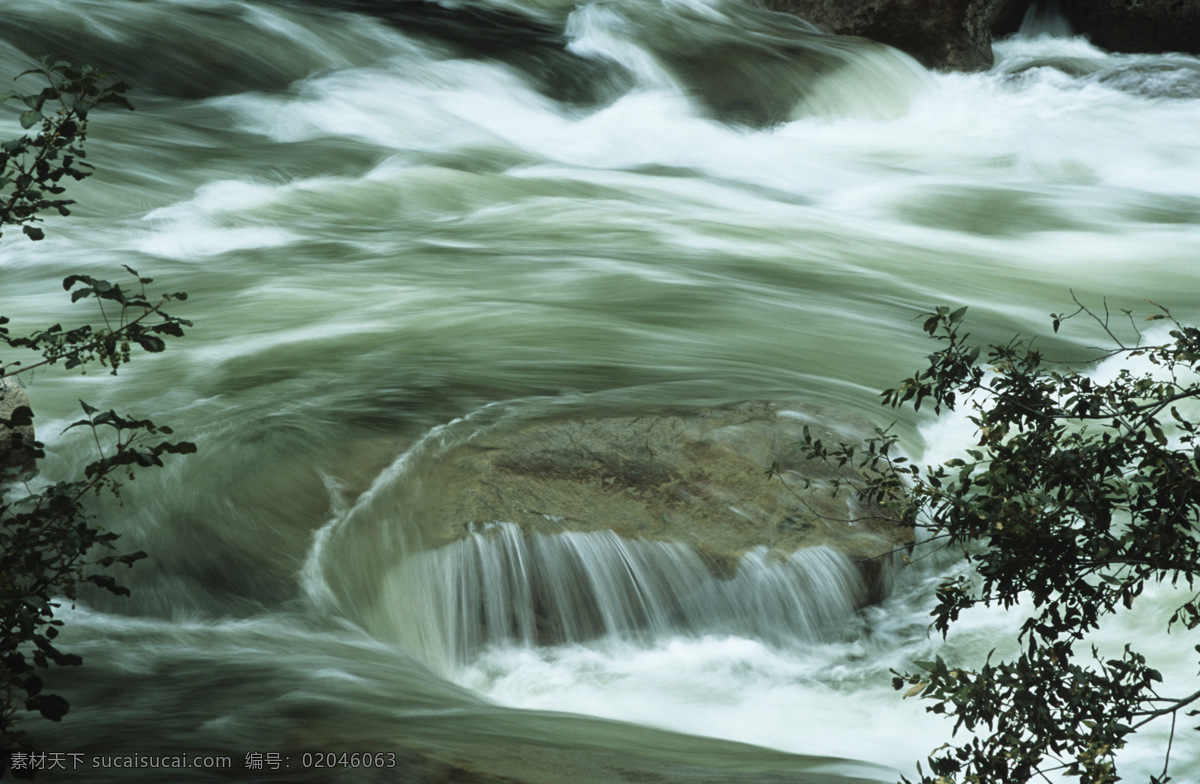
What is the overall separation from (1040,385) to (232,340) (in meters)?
4.24

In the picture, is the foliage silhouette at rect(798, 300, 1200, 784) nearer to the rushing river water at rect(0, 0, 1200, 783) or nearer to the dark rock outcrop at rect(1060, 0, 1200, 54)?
the rushing river water at rect(0, 0, 1200, 783)

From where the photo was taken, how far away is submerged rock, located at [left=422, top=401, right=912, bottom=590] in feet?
13.2

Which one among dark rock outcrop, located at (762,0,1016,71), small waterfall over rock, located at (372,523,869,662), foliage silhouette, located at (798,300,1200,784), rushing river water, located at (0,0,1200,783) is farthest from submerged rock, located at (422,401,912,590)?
dark rock outcrop, located at (762,0,1016,71)

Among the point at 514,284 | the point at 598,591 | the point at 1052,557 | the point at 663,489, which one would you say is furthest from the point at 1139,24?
the point at 1052,557

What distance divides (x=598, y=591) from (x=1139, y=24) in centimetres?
1300

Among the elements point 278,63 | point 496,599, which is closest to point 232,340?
point 496,599

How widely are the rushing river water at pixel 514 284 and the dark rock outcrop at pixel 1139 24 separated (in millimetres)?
268

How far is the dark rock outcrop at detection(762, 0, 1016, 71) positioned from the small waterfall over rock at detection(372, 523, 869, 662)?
10.7 meters

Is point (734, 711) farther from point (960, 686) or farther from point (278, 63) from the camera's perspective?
point (278, 63)

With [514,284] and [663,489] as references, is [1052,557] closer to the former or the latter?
[663,489]

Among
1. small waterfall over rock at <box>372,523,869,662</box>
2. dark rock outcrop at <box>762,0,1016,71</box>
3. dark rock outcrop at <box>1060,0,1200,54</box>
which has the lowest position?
small waterfall over rock at <box>372,523,869,662</box>

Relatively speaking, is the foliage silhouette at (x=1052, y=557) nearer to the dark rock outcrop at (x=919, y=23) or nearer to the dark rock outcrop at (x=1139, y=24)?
the dark rock outcrop at (x=919, y=23)

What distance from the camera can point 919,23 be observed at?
43.9ft

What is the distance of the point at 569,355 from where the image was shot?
5555 millimetres
